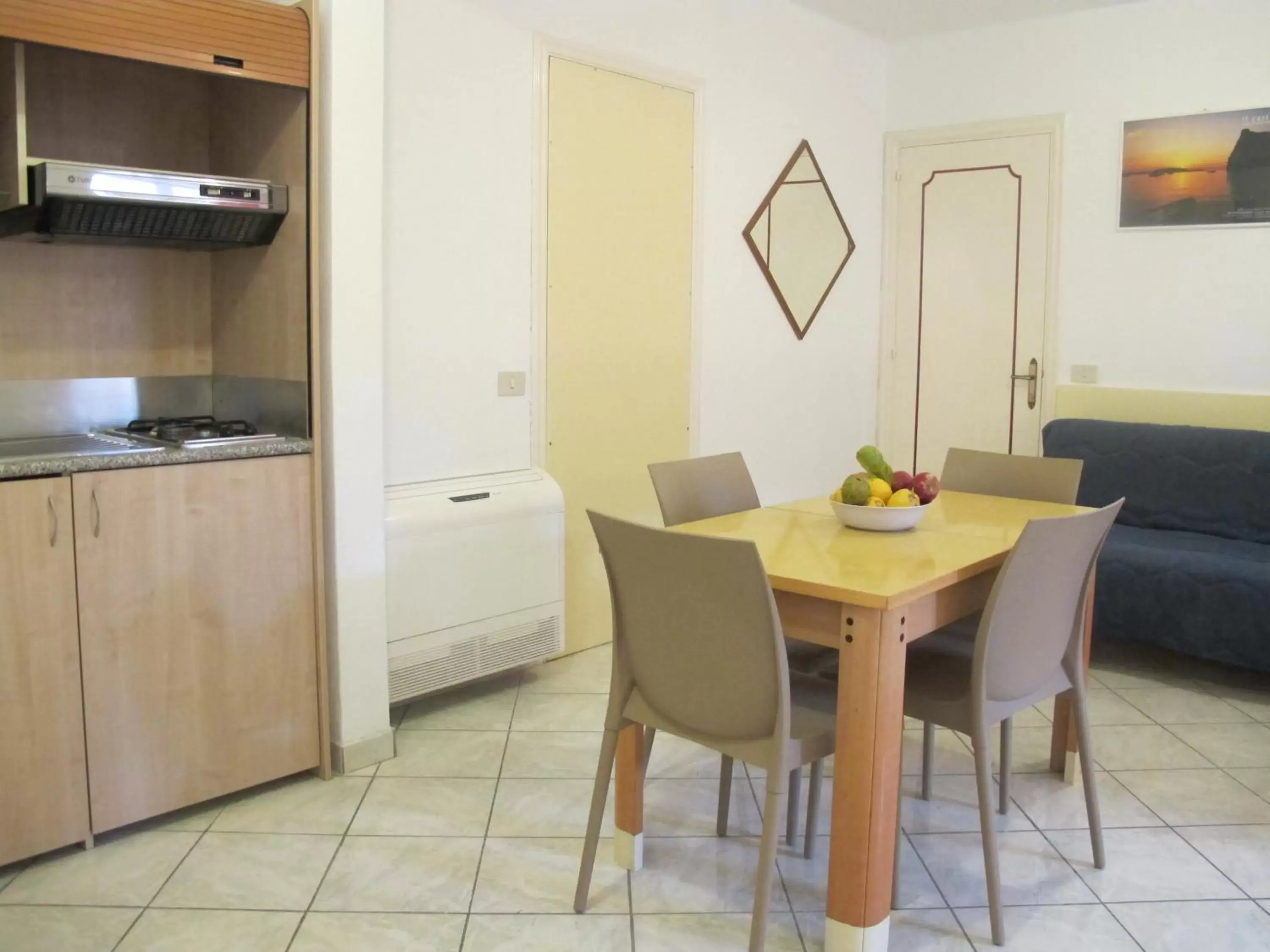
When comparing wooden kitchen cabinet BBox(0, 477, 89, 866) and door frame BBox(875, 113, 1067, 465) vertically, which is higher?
door frame BBox(875, 113, 1067, 465)

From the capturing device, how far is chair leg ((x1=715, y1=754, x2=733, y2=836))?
2.45 m

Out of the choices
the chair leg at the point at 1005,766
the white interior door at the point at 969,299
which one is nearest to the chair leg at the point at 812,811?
the chair leg at the point at 1005,766

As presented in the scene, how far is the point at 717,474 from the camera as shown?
276 cm

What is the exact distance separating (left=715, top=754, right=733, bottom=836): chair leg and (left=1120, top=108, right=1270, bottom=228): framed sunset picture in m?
3.36

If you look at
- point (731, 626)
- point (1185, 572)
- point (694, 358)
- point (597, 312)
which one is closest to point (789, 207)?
point (694, 358)

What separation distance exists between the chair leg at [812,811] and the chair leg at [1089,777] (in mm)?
585

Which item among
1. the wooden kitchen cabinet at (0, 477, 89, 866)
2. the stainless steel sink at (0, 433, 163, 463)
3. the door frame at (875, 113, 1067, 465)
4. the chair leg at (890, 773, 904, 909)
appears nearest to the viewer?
the chair leg at (890, 773, 904, 909)

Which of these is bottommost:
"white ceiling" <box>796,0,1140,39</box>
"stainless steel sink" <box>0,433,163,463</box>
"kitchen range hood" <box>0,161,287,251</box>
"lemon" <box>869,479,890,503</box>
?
"lemon" <box>869,479,890,503</box>

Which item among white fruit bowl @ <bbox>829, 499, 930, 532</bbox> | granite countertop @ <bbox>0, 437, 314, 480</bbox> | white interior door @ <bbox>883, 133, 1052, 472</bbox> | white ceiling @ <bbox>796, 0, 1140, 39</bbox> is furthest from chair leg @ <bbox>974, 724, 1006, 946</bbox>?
white ceiling @ <bbox>796, 0, 1140, 39</bbox>

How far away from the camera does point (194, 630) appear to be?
2453 mm

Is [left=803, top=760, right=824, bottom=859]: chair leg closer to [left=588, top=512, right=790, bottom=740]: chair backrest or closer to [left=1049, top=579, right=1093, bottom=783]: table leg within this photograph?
[left=588, top=512, right=790, bottom=740]: chair backrest

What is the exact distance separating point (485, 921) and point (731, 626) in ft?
2.74

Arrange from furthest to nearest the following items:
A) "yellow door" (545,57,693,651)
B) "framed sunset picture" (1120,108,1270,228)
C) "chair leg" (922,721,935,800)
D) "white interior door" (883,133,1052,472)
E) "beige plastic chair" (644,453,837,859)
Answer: "white interior door" (883,133,1052,472) → "framed sunset picture" (1120,108,1270,228) → "yellow door" (545,57,693,651) → "chair leg" (922,721,935,800) → "beige plastic chair" (644,453,837,859)

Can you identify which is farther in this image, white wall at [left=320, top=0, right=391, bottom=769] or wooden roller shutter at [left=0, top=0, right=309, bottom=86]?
white wall at [left=320, top=0, right=391, bottom=769]
